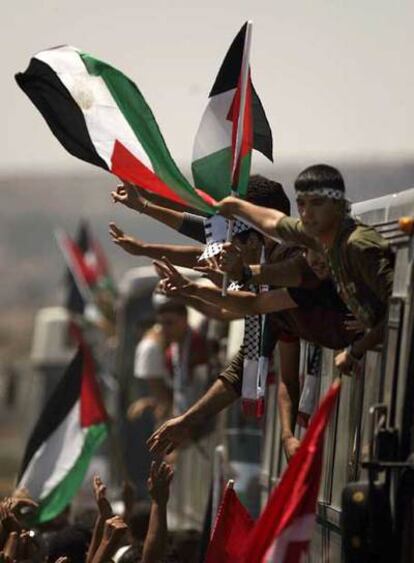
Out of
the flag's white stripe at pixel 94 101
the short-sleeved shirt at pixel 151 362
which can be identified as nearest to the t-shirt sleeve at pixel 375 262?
the flag's white stripe at pixel 94 101

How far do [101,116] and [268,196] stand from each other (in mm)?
849

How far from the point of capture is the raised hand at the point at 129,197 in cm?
1177

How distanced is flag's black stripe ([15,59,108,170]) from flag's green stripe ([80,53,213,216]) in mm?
167

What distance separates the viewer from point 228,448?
56.7 feet

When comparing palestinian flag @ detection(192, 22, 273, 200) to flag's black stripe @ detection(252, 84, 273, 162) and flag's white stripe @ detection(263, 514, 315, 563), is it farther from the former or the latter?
flag's white stripe @ detection(263, 514, 315, 563)

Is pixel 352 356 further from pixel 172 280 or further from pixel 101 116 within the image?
pixel 101 116

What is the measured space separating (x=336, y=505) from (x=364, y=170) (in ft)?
30.6

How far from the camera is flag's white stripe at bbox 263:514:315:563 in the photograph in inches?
359

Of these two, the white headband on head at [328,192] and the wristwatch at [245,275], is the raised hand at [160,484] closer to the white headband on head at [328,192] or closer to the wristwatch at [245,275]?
the wristwatch at [245,275]

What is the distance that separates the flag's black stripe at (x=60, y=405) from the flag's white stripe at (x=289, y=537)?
746 centimetres

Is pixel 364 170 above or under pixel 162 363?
above

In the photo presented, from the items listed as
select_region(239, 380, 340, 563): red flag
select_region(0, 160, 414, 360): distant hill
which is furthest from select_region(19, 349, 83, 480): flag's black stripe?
select_region(0, 160, 414, 360): distant hill

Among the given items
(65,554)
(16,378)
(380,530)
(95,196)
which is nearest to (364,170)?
(65,554)

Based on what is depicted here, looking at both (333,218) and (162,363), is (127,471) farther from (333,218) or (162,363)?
(333,218)
